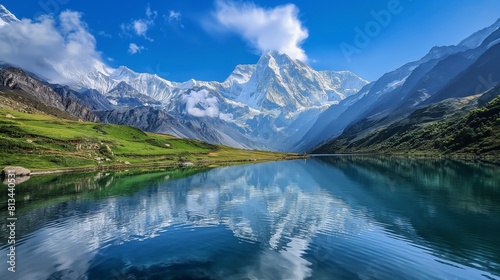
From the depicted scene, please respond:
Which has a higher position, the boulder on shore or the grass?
the grass

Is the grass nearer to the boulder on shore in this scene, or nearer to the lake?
the boulder on shore

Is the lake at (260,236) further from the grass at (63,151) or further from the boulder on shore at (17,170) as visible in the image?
the grass at (63,151)

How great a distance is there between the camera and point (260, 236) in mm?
38281

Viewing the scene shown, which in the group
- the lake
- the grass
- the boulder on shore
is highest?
the grass

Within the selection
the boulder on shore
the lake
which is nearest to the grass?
the boulder on shore

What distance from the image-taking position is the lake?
27.3 meters

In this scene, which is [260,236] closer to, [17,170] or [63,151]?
[17,170]

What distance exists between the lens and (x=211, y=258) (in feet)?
99.9

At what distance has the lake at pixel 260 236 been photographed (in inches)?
1075

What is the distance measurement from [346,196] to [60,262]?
5614 cm

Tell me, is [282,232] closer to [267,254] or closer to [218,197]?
[267,254]

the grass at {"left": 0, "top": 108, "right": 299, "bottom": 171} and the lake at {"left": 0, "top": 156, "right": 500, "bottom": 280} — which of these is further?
the grass at {"left": 0, "top": 108, "right": 299, "bottom": 171}

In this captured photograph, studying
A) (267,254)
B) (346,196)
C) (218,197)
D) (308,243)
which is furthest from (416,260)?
(218,197)

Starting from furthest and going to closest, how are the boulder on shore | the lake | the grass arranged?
the grass, the boulder on shore, the lake
